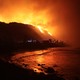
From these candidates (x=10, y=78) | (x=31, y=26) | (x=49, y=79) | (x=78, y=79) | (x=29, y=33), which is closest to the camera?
(x=10, y=78)

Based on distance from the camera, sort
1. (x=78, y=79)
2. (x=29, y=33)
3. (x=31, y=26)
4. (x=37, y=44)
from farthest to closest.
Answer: (x=31, y=26)
(x=29, y=33)
(x=37, y=44)
(x=78, y=79)

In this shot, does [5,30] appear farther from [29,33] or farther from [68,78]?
[68,78]

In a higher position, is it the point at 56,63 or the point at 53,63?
the point at 53,63

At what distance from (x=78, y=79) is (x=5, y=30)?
13067 cm

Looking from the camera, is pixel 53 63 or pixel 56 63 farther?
pixel 53 63

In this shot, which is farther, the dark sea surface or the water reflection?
the water reflection

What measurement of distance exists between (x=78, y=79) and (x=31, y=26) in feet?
543

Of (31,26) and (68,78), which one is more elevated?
(31,26)

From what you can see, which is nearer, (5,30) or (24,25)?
(5,30)

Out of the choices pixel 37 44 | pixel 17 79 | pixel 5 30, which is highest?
pixel 5 30

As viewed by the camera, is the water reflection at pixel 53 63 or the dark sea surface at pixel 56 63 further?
the water reflection at pixel 53 63

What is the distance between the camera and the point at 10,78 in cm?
2500

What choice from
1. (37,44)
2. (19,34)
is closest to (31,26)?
(19,34)

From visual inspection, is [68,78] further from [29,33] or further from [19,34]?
[29,33]
